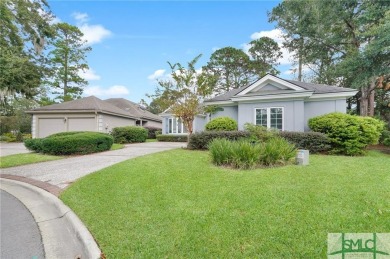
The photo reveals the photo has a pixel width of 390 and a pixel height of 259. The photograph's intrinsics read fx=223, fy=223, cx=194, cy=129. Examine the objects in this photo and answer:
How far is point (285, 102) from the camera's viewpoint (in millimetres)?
15016

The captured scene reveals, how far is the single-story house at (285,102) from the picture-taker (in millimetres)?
14492

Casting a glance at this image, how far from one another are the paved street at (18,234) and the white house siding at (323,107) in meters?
15.2

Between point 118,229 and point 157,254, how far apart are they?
0.99m

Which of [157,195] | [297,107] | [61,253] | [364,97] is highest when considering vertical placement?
[364,97]

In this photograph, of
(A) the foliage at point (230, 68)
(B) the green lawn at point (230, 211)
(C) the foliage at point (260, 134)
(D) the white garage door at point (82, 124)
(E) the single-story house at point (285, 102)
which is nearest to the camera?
(B) the green lawn at point (230, 211)

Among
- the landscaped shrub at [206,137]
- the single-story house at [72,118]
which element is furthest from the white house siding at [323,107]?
the single-story house at [72,118]

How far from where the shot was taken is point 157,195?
4969mm

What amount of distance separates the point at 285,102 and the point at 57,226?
14.4 meters

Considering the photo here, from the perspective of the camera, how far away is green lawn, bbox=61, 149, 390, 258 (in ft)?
9.80

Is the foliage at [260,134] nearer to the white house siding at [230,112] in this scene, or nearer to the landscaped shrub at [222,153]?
the landscaped shrub at [222,153]

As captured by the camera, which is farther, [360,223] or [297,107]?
[297,107]

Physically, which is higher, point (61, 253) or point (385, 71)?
point (385, 71)

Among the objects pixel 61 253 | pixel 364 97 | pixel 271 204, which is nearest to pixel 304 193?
pixel 271 204

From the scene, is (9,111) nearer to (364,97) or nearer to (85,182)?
(85,182)
